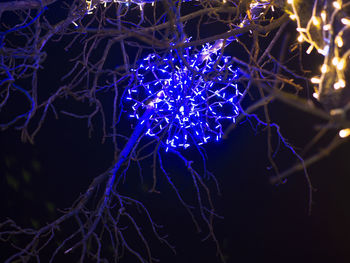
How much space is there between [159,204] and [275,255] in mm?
1133

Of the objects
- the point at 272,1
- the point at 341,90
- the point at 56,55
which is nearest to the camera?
the point at 341,90

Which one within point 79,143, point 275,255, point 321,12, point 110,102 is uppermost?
point 321,12

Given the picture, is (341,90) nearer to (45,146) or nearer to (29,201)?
(45,146)

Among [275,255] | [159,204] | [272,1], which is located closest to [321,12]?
[272,1]

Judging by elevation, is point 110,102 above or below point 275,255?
above

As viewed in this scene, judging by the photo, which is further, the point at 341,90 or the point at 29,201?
the point at 29,201

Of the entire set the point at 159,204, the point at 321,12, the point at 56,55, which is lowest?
Answer: the point at 159,204

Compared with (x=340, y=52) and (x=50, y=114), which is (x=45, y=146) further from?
(x=340, y=52)

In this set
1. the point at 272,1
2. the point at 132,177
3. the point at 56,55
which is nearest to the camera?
the point at 272,1

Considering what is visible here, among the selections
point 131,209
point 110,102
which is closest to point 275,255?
point 131,209

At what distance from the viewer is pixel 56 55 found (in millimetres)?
2760

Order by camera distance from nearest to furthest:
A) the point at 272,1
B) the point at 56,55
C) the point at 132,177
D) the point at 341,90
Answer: the point at 341,90, the point at 272,1, the point at 56,55, the point at 132,177

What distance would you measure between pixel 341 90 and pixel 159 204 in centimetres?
228

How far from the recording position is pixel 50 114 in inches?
113
